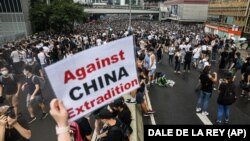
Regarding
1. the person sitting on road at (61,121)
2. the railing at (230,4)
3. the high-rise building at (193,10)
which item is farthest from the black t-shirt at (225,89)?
the high-rise building at (193,10)

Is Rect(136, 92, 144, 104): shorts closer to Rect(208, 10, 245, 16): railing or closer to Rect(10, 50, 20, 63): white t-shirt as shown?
Rect(10, 50, 20, 63): white t-shirt

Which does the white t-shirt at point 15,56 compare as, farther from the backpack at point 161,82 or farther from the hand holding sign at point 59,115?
the hand holding sign at point 59,115

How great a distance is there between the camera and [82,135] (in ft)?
14.1

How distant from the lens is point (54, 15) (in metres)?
35.4

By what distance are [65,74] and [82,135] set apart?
2.14 meters

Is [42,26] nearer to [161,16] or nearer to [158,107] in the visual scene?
[158,107]

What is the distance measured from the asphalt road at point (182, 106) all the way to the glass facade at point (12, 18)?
2810 cm

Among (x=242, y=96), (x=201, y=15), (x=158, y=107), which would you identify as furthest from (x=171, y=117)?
(x=201, y=15)

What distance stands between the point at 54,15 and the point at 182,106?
30.9 m

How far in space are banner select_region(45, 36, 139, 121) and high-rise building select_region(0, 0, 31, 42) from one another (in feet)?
108

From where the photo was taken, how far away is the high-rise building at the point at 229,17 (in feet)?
118
